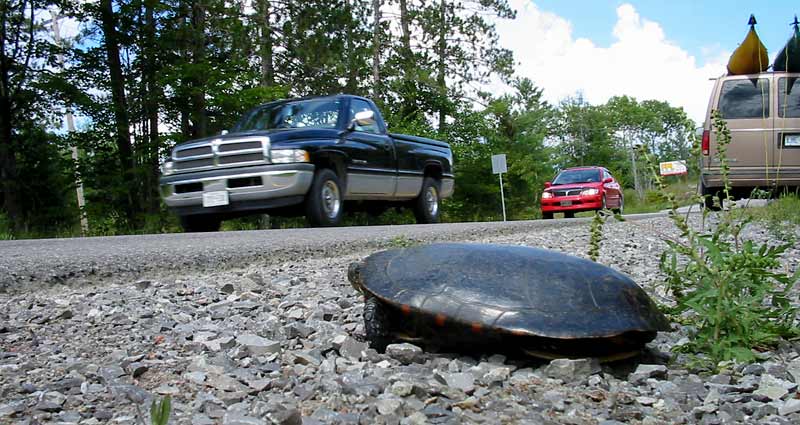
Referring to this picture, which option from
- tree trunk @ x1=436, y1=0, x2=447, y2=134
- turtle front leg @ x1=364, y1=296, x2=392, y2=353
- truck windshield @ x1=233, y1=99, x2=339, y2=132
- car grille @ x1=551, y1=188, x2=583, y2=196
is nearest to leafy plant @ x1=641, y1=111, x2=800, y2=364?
turtle front leg @ x1=364, y1=296, x2=392, y2=353

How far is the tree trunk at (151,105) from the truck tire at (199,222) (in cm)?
737

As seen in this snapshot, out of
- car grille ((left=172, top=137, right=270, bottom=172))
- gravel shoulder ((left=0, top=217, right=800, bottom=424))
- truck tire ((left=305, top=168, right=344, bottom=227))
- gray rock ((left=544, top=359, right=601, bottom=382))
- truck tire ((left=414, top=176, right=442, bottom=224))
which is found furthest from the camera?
truck tire ((left=414, top=176, right=442, bottom=224))

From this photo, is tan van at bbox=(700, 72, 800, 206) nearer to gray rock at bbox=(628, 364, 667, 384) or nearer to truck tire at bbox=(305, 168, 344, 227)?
truck tire at bbox=(305, 168, 344, 227)

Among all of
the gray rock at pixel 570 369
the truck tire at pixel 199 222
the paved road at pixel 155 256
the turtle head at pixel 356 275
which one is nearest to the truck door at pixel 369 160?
the truck tire at pixel 199 222

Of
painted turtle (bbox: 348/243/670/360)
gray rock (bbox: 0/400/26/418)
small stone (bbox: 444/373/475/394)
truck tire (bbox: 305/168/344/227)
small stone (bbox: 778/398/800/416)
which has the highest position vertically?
truck tire (bbox: 305/168/344/227)

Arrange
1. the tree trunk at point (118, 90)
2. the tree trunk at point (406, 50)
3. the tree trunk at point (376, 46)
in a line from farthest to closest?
the tree trunk at point (406, 50) → the tree trunk at point (376, 46) → the tree trunk at point (118, 90)

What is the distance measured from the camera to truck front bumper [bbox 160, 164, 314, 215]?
8.20 meters

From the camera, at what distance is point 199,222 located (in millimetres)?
9242

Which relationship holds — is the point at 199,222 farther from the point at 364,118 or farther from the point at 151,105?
the point at 151,105

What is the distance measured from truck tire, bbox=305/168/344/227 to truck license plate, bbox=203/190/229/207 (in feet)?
3.48

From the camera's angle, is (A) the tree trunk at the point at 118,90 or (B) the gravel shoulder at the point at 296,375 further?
(A) the tree trunk at the point at 118,90

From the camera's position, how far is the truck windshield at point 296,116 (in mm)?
9242

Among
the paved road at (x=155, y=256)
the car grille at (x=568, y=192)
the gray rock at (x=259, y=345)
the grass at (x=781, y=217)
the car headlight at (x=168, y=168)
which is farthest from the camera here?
→ the car grille at (x=568, y=192)

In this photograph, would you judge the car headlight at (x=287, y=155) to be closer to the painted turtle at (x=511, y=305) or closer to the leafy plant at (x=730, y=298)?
the painted turtle at (x=511, y=305)
